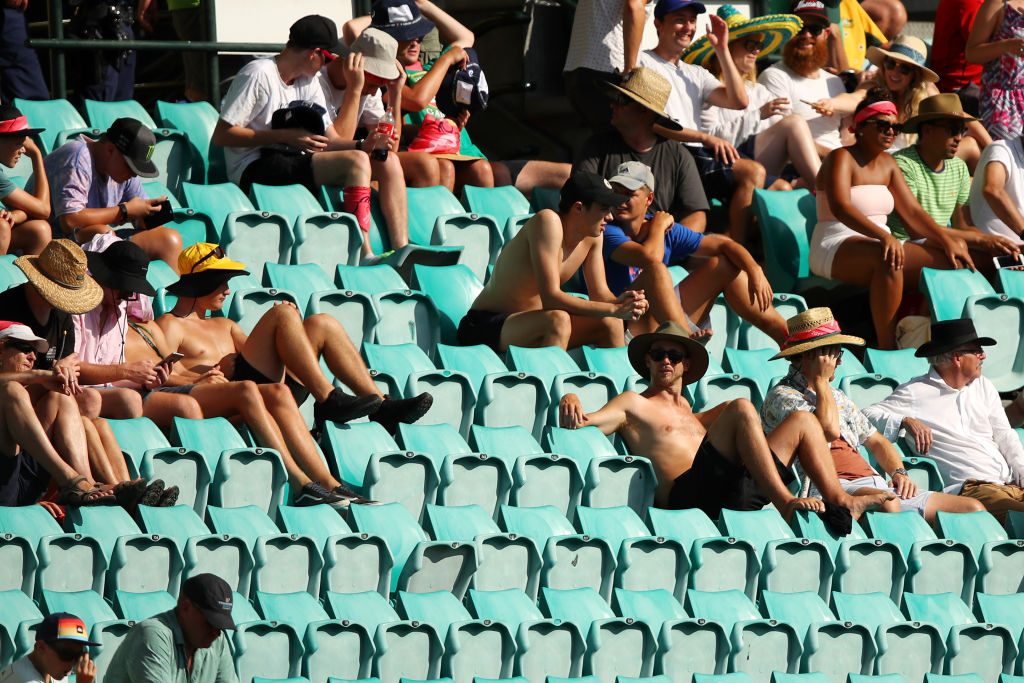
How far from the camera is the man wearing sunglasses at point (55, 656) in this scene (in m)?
5.25

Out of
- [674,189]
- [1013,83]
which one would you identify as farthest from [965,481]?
[1013,83]

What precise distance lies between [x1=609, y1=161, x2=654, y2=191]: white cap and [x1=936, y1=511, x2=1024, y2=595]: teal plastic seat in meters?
1.77

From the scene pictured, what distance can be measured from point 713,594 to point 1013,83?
13.4 feet

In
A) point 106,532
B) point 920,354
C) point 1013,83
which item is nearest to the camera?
point 106,532

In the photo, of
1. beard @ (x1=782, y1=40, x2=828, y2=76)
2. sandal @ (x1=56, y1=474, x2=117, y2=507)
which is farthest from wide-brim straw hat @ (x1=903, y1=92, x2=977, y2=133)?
sandal @ (x1=56, y1=474, x2=117, y2=507)

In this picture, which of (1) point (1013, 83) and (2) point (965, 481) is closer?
(2) point (965, 481)

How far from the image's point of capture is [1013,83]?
9.91 metres

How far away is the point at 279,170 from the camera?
28.3 feet

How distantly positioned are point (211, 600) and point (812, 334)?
3.11 m

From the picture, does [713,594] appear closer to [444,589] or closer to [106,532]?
[444,589]

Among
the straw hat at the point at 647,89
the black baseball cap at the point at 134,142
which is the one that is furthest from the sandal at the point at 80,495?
the straw hat at the point at 647,89

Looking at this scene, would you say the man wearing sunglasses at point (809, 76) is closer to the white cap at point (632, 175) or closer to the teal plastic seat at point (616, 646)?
the white cap at point (632, 175)

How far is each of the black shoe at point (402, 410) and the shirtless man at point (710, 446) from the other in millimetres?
498

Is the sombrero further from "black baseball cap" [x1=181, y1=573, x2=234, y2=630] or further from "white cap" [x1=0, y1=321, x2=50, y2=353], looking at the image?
"black baseball cap" [x1=181, y1=573, x2=234, y2=630]
